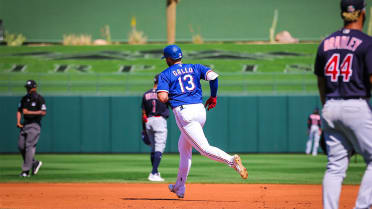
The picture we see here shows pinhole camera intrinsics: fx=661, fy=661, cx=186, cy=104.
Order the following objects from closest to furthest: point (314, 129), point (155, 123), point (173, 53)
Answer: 1. point (173, 53)
2. point (155, 123)
3. point (314, 129)

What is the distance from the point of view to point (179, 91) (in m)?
9.09

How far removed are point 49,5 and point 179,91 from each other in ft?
146

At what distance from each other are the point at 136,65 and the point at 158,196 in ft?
103

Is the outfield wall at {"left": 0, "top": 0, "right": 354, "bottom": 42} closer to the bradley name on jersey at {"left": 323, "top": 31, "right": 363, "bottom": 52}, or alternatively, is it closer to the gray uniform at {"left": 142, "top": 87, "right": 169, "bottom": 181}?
the gray uniform at {"left": 142, "top": 87, "right": 169, "bottom": 181}

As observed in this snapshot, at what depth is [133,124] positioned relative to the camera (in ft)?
90.6

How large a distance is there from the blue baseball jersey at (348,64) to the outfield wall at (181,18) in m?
43.7

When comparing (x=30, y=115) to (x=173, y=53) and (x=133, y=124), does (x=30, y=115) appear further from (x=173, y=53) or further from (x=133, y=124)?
(x=133, y=124)

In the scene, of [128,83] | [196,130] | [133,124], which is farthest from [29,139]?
[128,83]

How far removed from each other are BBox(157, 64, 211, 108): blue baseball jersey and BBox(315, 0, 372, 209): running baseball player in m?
3.14

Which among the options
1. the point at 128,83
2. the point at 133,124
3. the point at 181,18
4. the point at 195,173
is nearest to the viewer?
the point at 195,173

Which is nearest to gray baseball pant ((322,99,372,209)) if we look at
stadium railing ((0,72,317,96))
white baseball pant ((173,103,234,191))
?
white baseball pant ((173,103,234,191))

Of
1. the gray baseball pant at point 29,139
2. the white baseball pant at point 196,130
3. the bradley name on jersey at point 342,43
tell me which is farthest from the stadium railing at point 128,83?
the bradley name on jersey at point 342,43

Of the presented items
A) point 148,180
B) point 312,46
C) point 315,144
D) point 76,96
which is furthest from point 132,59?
point 148,180

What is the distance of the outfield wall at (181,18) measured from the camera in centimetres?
5009
